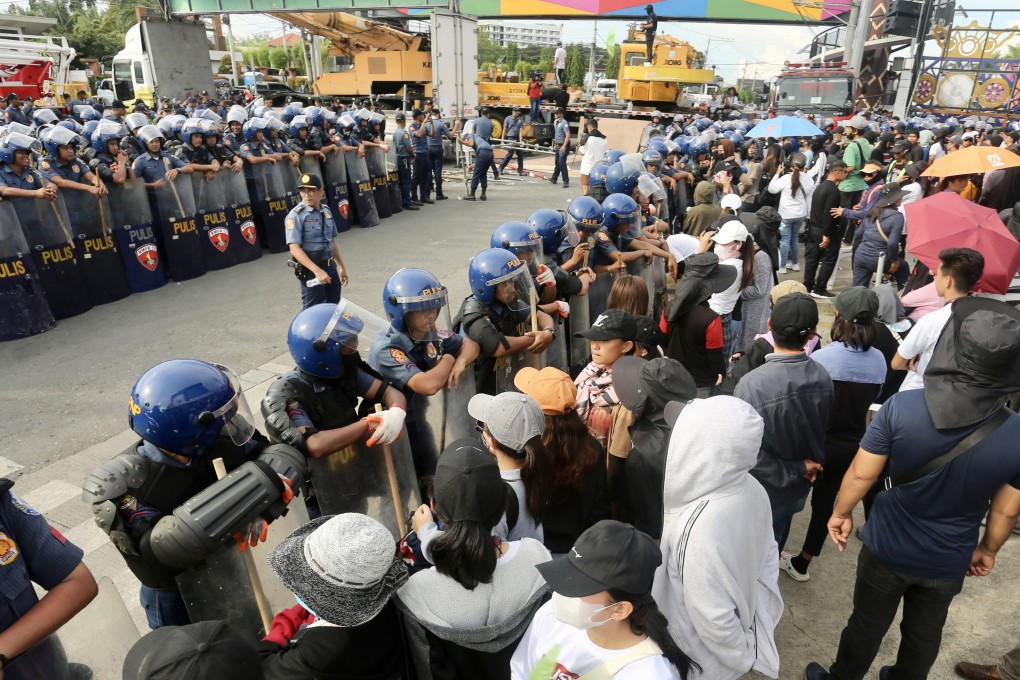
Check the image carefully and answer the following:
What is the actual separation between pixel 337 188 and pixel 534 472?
979cm

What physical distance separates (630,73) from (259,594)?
29091mm

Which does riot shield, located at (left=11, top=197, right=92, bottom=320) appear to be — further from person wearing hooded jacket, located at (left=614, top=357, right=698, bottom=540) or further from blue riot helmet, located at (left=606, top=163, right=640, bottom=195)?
person wearing hooded jacket, located at (left=614, top=357, right=698, bottom=540)

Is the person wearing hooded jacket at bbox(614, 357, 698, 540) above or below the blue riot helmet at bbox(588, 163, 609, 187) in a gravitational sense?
below

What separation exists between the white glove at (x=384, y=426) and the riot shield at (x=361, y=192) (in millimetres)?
9440

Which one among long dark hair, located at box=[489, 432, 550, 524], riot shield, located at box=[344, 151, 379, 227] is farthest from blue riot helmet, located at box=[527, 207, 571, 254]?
riot shield, located at box=[344, 151, 379, 227]

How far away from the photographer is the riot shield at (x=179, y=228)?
8.15 metres

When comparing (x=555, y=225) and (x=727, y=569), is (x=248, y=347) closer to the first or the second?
(x=555, y=225)

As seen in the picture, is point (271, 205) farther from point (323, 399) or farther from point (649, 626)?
point (649, 626)

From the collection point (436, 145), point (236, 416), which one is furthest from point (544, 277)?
point (436, 145)

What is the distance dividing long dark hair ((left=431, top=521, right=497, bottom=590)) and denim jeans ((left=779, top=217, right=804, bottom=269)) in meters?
8.67

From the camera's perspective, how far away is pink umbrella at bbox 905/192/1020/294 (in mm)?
3950

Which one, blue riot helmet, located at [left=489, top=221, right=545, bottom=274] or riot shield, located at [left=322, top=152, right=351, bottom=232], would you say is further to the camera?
riot shield, located at [left=322, top=152, right=351, bottom=232]

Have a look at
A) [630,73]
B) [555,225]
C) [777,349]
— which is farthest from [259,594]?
[630,73]

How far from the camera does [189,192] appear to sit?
8.35m
